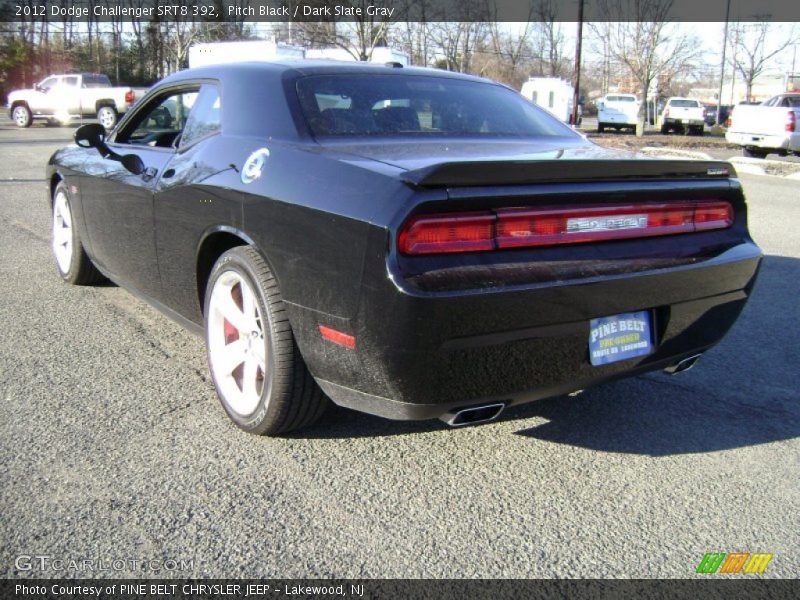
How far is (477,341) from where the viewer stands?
241 centimetres

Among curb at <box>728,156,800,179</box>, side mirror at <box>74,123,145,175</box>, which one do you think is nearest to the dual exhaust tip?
side mirror at <box>74,123,145,175</box>

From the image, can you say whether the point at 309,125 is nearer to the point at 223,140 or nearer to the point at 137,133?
the point at 223,140

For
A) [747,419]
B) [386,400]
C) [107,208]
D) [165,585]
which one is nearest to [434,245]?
[386,400]

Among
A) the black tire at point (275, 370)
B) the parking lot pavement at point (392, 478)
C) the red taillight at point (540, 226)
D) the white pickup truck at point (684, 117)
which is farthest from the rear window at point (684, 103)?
the black tire at point (275, 370)

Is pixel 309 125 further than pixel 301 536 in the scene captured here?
A: Yes

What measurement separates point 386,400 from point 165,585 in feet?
2.76

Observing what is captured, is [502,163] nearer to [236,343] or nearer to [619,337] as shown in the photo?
[619,337]

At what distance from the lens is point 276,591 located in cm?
217

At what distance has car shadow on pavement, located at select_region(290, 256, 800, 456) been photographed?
3176mm

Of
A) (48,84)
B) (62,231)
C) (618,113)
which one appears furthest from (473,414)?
(618,113)

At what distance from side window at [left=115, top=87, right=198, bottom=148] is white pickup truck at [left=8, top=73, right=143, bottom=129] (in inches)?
1020

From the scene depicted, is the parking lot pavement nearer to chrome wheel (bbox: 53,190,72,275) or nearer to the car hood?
the car hood

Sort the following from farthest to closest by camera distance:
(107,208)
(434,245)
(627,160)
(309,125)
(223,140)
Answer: (107,208)
(223,140)
(309,125)
(627,160)
(434,245)

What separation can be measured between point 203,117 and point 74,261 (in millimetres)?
2103
